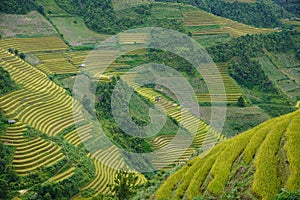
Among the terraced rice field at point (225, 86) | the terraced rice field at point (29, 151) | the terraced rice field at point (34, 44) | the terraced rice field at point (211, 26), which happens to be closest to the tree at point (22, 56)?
the terraced rice field at point (34, 44)

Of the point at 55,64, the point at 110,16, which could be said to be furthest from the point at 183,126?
the point at 110,16

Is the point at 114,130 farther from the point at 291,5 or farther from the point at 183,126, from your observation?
the point at 291,5

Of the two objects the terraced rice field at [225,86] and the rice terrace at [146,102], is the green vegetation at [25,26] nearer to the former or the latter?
the rice terrace at [146,102]

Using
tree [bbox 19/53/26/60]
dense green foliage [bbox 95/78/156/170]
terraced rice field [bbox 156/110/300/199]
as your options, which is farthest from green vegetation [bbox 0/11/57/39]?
terraced rice field [bbox 156/110/300/199]

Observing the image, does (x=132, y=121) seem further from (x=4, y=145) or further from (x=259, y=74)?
(x=259, y=74)

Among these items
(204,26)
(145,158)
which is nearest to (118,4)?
(204,26)
